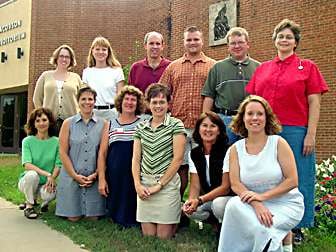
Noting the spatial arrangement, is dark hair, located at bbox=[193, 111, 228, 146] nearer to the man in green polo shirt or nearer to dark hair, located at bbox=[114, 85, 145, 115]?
the man in green polo shirt

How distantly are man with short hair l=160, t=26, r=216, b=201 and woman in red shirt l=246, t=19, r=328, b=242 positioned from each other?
90 centimetres

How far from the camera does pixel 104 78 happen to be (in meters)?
6.14

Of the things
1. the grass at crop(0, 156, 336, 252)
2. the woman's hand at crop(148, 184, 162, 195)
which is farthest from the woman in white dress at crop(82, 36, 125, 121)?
the woman's hand at crop(148, 184, 162, 195)

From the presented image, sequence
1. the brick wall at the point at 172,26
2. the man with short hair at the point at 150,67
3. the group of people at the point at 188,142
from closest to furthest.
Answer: the group of people at the point at 188,142, the man with short hair at the point at 150,67, the brick wall at the point at 172,26

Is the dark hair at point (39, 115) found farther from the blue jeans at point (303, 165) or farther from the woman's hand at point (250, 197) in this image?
the woman's hand at point (250, 197)

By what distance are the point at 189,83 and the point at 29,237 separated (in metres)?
2.39

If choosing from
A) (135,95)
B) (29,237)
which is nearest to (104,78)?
(135,95)

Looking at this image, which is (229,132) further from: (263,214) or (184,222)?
(263,214)

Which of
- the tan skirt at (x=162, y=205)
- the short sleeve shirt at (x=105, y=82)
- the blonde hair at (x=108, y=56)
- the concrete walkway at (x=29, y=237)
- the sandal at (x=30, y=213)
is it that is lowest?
the concrete walkway at (x=29, y=237)

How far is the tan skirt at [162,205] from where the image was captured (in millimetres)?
4820

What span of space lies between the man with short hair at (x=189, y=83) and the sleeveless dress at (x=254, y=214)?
50.7 inches

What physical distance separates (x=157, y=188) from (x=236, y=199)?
3.71 ft

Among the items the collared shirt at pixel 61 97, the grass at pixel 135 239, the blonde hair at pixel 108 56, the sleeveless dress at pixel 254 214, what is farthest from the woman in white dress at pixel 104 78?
the sleeveless dress at pixel 254 214

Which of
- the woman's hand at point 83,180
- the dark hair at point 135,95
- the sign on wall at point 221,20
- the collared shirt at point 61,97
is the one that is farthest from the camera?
the sign on wall at point 221,20
